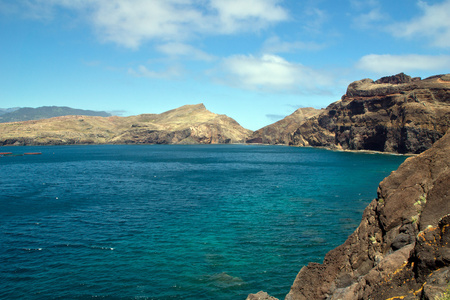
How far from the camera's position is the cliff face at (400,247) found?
9.41m

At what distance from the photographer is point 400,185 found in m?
15.9

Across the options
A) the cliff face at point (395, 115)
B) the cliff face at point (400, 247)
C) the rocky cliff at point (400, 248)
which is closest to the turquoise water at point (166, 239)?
the cliff face at point (400, 247)

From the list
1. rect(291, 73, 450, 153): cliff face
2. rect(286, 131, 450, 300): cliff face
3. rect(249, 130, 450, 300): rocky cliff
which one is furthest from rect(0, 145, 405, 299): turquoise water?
rect(291, 73, 450, 153): cliff face

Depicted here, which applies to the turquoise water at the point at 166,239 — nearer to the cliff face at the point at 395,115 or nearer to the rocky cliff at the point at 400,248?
the rocky cliff at the point at 400,248

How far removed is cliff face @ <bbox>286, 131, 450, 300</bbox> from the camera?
941 centimetres

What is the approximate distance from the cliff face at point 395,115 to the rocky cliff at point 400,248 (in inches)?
5254

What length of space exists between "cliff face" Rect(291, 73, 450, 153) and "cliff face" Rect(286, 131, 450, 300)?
438 feet

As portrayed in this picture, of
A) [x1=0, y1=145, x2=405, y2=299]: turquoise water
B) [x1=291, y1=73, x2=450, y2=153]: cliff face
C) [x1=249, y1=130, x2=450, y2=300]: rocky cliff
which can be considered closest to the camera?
[x1=249, y1=130, x2=450, y2=300]: rocky cliff

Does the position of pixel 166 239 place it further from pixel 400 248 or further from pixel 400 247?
pixel 400 248

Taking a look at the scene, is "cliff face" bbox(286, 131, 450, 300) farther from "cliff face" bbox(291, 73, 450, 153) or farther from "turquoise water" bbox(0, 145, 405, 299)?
"cliff face" bbox(291, 73, 450, 153)

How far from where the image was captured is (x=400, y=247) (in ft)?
41.8

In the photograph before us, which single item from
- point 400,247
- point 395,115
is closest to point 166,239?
point 400,247

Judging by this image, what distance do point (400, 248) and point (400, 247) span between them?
0.35 m

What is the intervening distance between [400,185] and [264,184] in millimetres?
50950
